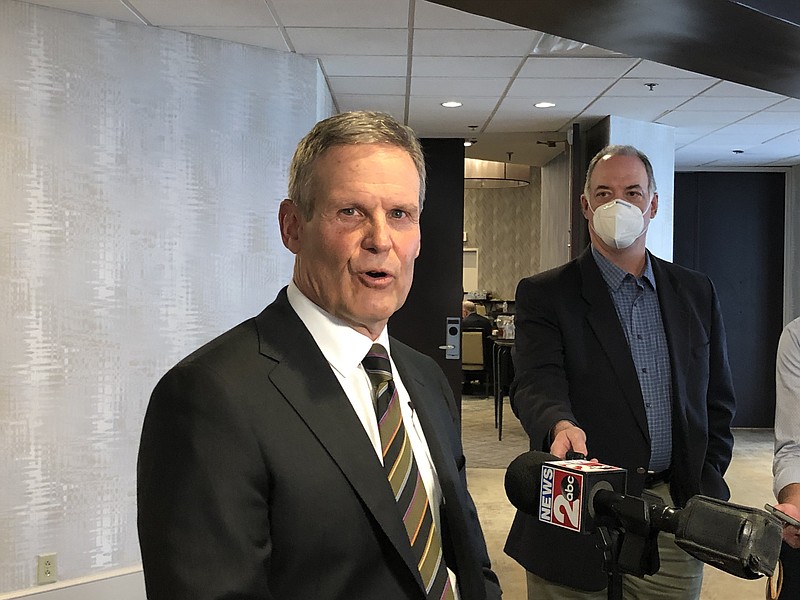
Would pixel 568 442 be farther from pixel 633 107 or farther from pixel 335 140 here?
pixel 633 107

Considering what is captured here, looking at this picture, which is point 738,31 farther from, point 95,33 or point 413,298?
point 413,298

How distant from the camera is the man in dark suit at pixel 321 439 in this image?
0.97 metres

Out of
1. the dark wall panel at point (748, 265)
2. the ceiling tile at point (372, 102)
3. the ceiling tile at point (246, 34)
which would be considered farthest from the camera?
the dark wall panel at point (748, 265)

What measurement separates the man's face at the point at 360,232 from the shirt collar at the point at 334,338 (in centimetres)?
1

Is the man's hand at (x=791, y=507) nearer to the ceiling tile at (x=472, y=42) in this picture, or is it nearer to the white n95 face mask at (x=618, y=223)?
the white n95 face mask at (x=618, y=223)

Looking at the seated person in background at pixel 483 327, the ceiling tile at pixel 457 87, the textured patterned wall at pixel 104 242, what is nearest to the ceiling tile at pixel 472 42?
the ceiling tile at pixel 457 87

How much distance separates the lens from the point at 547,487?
3.64 ft

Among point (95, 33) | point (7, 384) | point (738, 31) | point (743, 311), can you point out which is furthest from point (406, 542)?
point (743, 311)

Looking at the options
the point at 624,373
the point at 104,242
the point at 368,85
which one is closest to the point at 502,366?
the point at 368,85

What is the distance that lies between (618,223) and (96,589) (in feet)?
9.37

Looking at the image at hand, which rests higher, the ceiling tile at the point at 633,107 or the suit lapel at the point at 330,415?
the ceiling tile at the point at 633,107

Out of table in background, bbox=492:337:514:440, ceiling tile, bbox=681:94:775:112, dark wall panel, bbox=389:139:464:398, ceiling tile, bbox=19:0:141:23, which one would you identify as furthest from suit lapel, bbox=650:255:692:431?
table in background, bbox=492:337:514:440

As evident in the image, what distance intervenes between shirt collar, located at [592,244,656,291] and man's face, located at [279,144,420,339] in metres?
1.04

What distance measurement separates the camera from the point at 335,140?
1.16m
